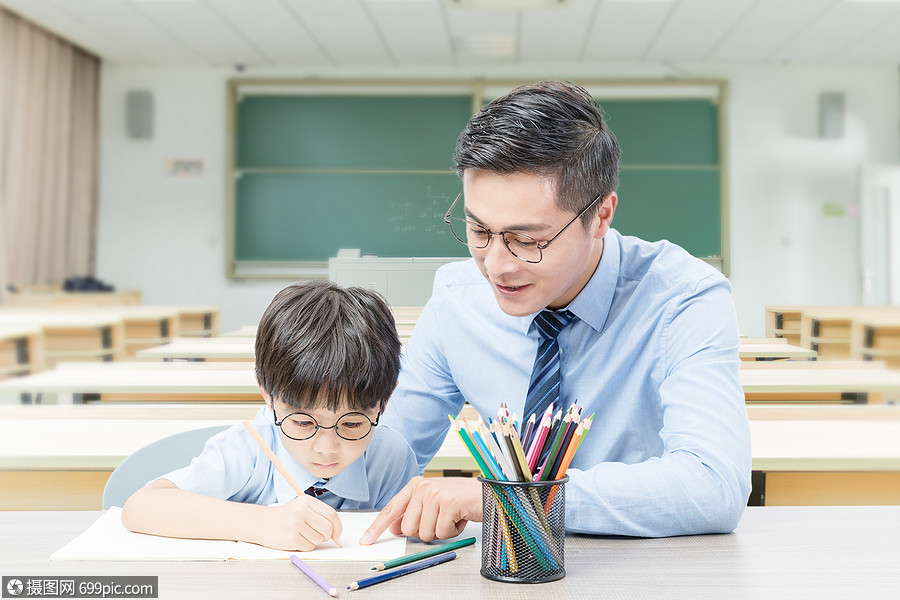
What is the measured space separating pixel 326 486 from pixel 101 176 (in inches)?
153

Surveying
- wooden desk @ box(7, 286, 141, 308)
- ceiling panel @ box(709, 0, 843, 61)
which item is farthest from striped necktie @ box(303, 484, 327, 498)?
ceiling panel @ box(709, 0, 843, 61)

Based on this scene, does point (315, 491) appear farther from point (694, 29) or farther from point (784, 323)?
point (694, 29)

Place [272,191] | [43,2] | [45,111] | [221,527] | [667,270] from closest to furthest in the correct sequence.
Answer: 1. [221,527]
2. [667,270]
3. [45,111]
4. [43,2]
5. [272,191]

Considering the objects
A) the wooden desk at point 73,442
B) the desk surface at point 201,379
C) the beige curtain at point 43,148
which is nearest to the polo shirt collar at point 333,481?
the wooden desk at point 73,442

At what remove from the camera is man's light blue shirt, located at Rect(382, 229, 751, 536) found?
0.75 metres

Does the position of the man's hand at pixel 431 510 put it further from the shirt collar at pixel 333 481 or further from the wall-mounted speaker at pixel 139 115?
the wall-mounted speaker at pixel 139 115

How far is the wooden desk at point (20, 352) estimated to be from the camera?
2.06 metres

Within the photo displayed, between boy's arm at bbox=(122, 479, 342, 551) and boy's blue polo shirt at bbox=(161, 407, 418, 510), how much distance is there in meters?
0.05

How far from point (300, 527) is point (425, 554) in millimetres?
122

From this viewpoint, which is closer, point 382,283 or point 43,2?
point 382,283

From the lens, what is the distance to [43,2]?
4004 millimetres

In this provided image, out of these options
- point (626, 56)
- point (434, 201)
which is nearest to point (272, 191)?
point (626, 56)

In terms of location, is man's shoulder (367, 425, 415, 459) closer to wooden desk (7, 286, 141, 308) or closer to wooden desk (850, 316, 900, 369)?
wooden desk (850, 316, 900, 369)

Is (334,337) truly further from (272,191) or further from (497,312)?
(272,191)
